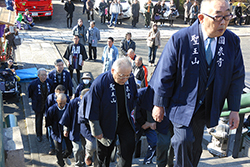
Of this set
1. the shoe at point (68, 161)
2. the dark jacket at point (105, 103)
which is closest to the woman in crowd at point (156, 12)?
the shoe at point (68, 161)

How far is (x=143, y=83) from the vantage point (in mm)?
9180

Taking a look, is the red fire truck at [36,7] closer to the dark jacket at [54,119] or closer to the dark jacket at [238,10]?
the dark jacket at [238,10]

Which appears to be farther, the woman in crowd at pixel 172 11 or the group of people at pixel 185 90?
the woman in crowd at pixel 172 11

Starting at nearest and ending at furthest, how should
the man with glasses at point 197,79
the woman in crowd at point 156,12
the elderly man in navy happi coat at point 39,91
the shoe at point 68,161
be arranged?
the man with glasses at point 197,79 < the shoe at point 68,161 < the elderly man in navy happi coat at point 39,91 < the woman in crowd at point 156,12

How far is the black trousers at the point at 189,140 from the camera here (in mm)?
3039

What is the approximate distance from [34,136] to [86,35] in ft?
22.4

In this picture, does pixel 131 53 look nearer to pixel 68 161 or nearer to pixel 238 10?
pixel 68 161

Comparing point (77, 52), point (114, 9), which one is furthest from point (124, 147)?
point (114, 9)

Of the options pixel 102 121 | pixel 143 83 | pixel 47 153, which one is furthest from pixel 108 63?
pixel 102 121

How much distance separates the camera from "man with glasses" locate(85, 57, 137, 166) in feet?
12.4

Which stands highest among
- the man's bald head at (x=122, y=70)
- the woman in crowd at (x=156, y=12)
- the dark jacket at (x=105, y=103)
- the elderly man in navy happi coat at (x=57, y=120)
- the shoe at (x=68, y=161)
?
the woman in crowd at (x=156, y=12)

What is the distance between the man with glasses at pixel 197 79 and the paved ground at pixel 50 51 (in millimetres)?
1442

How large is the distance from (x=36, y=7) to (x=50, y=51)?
592 cm

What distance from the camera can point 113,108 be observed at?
12.7 feet
